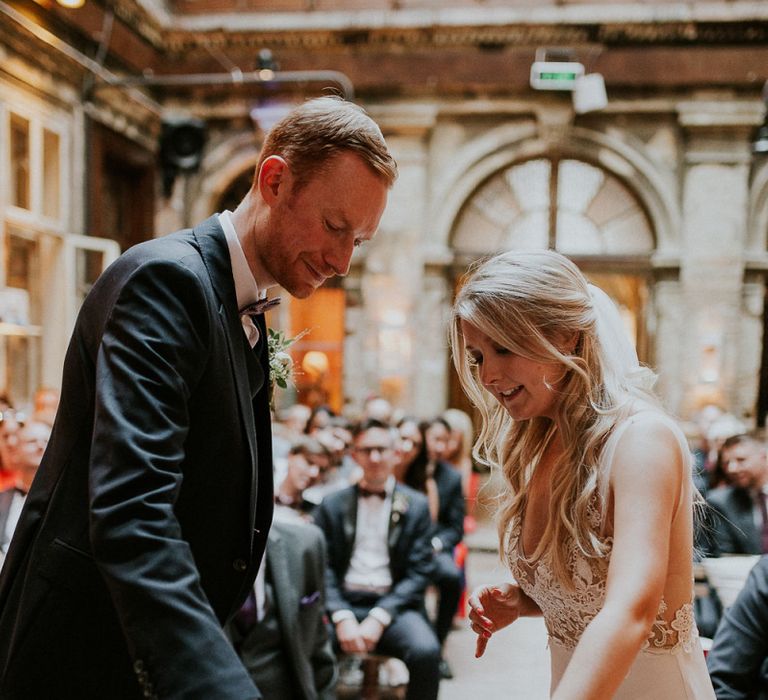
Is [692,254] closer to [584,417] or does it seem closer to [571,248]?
[571,248]

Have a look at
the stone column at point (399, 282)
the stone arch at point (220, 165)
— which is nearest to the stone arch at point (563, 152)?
the stone column at point (399, 282)

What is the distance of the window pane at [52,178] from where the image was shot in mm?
7961

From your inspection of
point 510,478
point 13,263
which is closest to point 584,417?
point 510,478

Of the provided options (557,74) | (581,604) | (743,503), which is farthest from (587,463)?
(557,74)

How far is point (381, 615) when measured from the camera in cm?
448

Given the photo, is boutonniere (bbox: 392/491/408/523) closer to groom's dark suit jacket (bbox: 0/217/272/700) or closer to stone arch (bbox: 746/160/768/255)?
groom's dark suit jacket (bbox: 0/217/272/700)

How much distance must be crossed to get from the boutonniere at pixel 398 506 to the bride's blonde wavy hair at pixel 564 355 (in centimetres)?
305

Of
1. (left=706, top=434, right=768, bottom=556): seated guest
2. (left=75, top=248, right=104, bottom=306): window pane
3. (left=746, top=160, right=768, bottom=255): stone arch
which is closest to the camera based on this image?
(left=706, top=434, right=768, bottom=556): seated guest

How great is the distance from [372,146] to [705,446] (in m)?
7.43

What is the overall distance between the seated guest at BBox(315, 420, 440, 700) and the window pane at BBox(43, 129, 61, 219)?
4888mm

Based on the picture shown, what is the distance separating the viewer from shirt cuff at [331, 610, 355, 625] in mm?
4469

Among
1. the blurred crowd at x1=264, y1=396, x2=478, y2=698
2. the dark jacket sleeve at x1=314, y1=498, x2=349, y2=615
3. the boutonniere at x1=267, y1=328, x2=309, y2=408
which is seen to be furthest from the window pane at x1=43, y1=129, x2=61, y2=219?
the boutonniere at x1=267, y1=328, x2=309, y2=408

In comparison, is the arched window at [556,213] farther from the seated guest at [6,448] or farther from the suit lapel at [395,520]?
the seated guest at [6,448]

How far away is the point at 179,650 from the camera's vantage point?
43.3 inches
